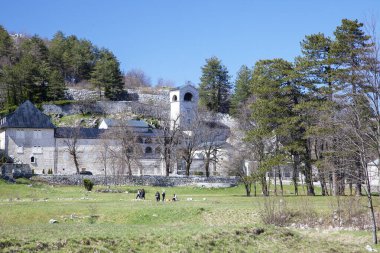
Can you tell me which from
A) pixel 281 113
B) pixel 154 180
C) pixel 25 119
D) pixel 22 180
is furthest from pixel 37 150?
pixel 281 113

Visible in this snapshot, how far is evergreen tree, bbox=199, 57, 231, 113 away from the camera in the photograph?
92.2 m

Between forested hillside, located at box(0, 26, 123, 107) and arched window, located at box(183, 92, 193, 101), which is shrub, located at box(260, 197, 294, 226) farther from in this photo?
forested hillside, located at box(0, 26, 123, 107)

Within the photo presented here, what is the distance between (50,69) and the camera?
8944 cm

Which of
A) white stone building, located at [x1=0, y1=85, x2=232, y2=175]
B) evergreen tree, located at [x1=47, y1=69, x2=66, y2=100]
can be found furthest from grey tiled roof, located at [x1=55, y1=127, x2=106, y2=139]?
evergreen tree, located at [x1=47, y1=69, x2=66, y2=100]

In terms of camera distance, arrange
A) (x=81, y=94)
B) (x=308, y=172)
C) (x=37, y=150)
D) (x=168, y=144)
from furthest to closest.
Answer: (x=81, y=94)
(x=37, y=150)
(x=168, y=144)
(x=308, y=172)

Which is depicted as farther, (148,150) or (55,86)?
(55,86)

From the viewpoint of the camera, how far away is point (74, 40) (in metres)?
112

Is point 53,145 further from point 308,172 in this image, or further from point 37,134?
point 308,172

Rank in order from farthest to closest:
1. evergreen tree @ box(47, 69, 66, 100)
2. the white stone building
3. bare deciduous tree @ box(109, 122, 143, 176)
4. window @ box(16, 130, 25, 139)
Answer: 1. evergreen tree @ box(47, 69, 66, 100)
2. window @ box(16, 130, 25, 139)
3. the white stone building
4. bare deciduous tree @ box(109, 122, 143, 176)

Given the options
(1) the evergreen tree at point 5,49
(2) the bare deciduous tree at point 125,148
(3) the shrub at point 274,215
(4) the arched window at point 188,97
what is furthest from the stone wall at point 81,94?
(3) the shrub at point 274,215

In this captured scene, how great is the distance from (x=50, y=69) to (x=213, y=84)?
80.2 feet

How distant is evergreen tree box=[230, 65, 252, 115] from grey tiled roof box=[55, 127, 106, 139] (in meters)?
23.2

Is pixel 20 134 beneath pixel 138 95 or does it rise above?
beneath

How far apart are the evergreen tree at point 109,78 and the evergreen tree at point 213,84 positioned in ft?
41.5
